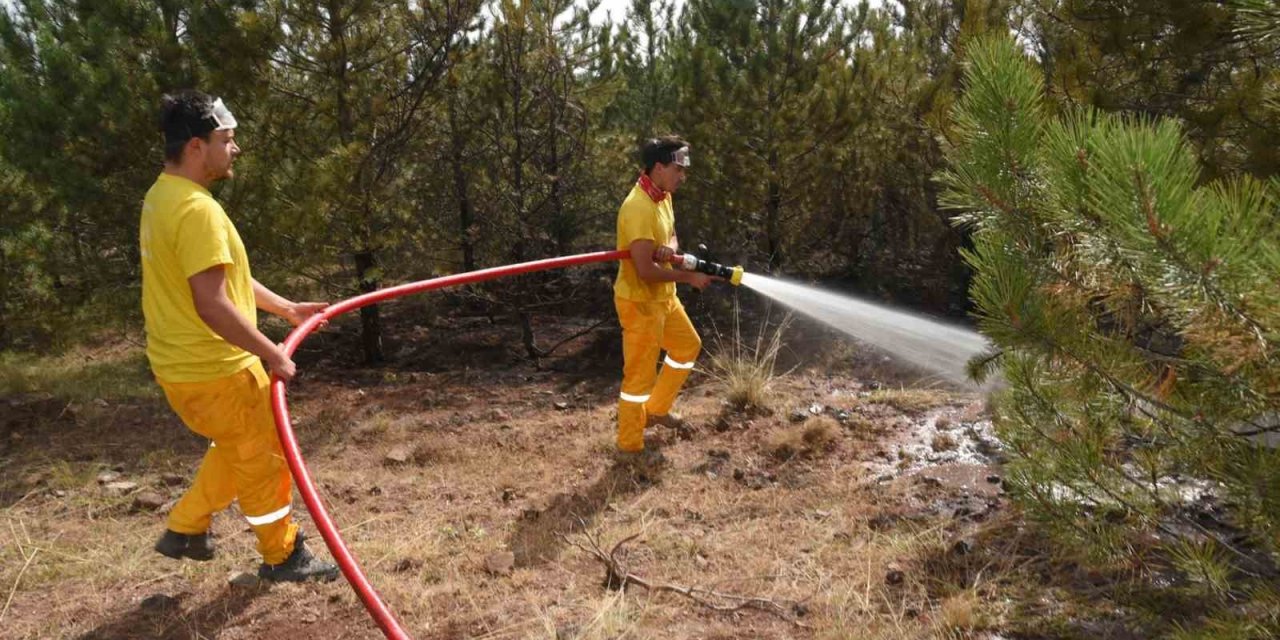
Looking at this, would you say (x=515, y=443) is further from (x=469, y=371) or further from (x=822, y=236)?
(x=822, y=236)

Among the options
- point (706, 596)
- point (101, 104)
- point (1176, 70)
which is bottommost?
point (706, 596)

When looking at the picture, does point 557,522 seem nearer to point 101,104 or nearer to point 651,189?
point 651,189

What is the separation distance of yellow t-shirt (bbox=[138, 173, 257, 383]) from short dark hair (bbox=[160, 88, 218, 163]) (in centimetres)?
12

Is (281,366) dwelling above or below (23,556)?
above

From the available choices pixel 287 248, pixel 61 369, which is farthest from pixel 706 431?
pixel 61 369

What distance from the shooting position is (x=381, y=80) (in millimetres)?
7129

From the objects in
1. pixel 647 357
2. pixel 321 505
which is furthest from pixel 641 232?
pixel 321 505

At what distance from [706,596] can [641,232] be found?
6.71ft

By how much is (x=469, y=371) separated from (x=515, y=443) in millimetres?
2710

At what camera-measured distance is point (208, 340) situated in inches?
122

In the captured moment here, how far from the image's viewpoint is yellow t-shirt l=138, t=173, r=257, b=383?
2898 millimetres

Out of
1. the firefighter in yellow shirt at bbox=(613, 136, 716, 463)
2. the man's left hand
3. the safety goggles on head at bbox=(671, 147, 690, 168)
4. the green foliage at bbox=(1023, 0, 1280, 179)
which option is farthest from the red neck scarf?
the green foliage at bbox=(1023, 0, 1280, 179)

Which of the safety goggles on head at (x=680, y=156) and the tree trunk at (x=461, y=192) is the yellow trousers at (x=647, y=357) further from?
the tree trunk at (x=461, y=192)

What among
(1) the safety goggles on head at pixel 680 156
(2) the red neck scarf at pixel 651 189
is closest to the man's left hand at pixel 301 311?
(2) the red neck scarf at pixel 651 189
